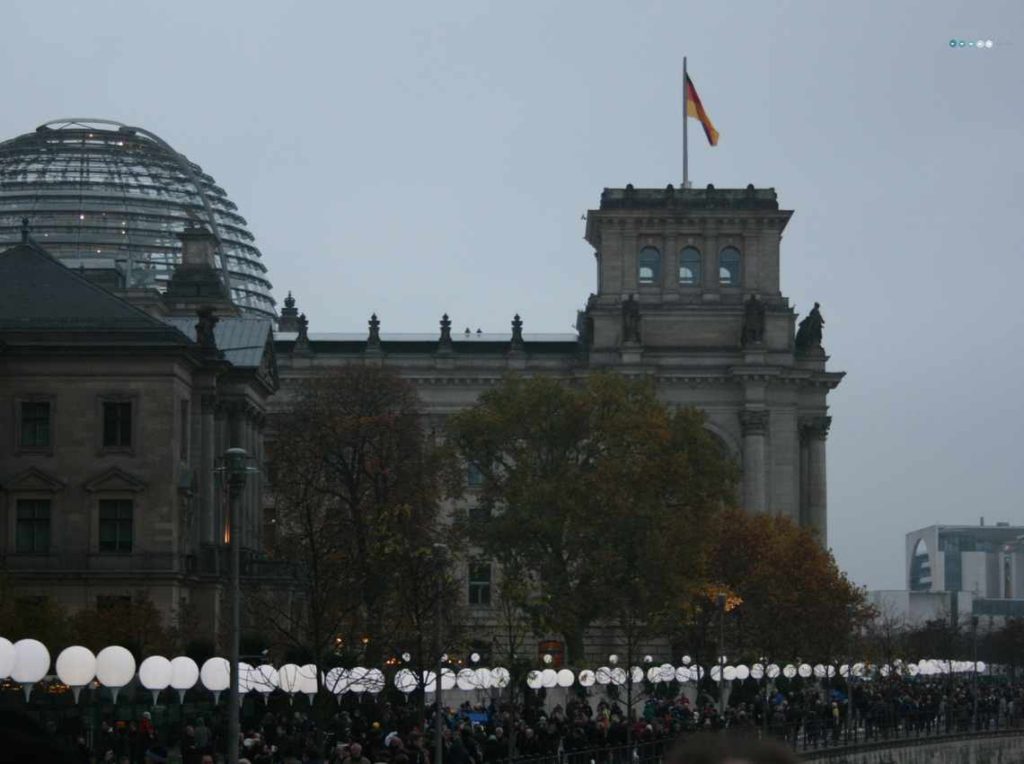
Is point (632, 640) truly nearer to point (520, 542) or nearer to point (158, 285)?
point (520, 542)

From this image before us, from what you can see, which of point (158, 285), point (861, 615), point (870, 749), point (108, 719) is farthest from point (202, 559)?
point (158, 285)

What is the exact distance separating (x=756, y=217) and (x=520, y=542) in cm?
5260

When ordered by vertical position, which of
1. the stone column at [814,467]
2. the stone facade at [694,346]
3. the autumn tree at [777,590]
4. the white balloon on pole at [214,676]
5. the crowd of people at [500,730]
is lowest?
the crowd of people at [500,730]

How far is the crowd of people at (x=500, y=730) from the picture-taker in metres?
44.1

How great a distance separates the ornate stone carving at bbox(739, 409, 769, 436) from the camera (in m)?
142

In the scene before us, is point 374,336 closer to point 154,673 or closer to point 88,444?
point 88,444

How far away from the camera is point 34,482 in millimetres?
81812

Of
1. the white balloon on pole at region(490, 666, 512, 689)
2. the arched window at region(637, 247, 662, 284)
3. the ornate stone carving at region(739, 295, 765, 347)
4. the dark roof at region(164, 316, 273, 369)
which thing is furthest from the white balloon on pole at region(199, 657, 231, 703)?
the arched window at region(637, 247, 662, 284)

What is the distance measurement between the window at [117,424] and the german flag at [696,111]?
6112 centimetres

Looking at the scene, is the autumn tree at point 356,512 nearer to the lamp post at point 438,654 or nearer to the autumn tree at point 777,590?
the lamp post at point 438,654

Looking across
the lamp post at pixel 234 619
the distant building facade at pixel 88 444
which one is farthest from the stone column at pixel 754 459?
the lamp post at pixel 234 619

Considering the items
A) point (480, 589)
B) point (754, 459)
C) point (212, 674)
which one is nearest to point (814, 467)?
point (754, 459)

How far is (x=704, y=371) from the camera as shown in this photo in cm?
14262

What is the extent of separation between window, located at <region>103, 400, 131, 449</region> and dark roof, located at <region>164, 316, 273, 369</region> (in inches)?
460
